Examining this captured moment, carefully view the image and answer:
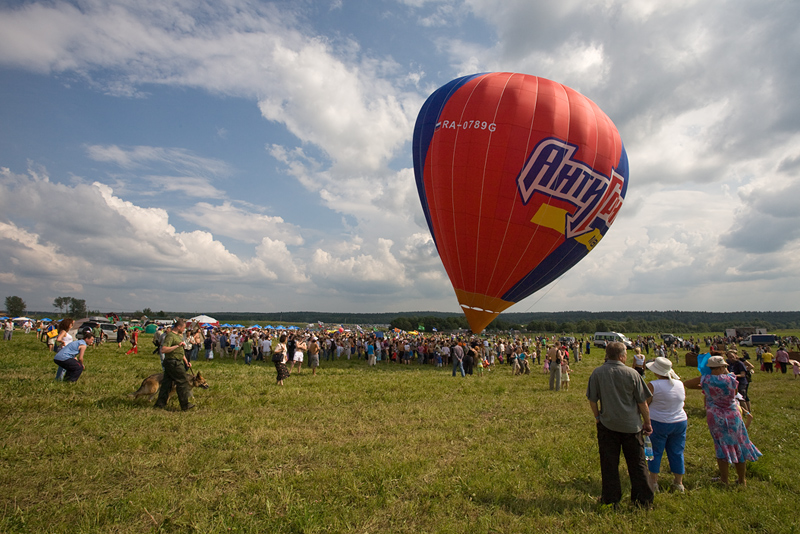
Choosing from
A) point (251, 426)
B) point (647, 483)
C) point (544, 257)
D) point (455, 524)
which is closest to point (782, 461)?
point (647, 483)

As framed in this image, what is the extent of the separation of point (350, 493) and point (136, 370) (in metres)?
11.2

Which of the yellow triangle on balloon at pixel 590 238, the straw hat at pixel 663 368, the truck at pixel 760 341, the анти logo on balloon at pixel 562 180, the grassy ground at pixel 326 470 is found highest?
the анти logo on balloon at pixel 562 180

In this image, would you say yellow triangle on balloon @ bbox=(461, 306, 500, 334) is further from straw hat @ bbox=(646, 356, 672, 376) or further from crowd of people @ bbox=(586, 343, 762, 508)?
straw hat @ bbox=(646, 356, 672, 376)

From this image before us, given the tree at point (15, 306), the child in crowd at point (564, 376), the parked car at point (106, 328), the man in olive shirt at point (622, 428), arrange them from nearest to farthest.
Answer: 1. the man in olive shirt at point (622, 428)
2. the child in crowd at point (564, 376)
3. the parked car at point (106, 328)
4. the tree at point (15, 306)

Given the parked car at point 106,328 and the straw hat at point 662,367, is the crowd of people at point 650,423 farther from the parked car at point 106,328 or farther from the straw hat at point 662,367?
the parked car at point 106,328

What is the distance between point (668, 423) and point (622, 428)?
0.96 meters

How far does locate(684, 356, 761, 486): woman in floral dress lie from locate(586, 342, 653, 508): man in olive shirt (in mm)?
1408

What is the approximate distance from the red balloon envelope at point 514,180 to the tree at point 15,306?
147044 mm

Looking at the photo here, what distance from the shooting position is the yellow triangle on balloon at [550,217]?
1658cm

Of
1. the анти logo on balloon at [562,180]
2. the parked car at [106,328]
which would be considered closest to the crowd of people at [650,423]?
the анти logo on balloon at [562,180]

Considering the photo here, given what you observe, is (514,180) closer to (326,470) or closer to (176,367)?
(176,367)

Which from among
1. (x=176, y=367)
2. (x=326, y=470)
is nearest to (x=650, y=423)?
(x=326, y=470)

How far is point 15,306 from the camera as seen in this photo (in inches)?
4579

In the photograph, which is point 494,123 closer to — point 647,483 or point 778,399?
point 778,399
